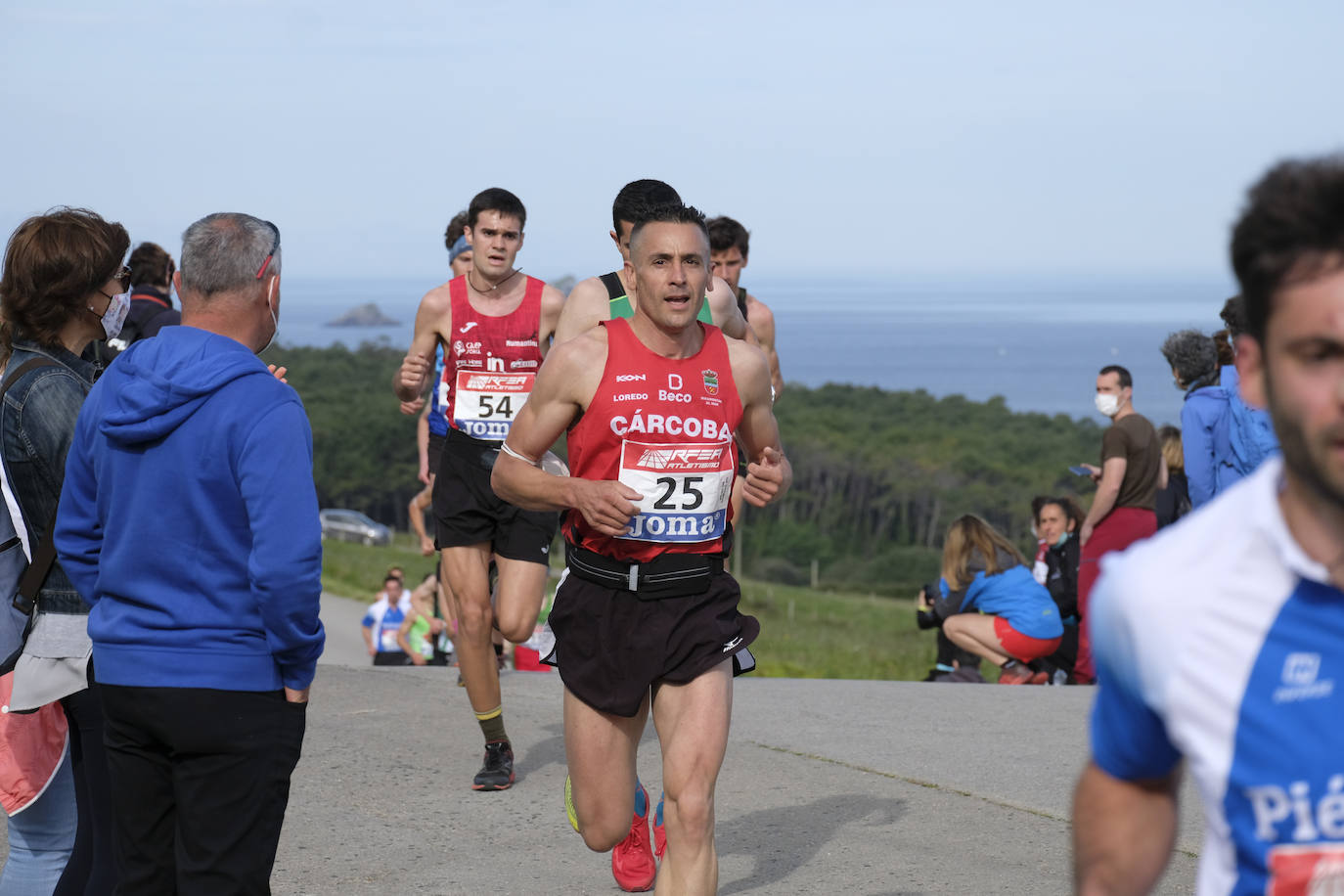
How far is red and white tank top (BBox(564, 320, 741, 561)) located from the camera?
13.7ft

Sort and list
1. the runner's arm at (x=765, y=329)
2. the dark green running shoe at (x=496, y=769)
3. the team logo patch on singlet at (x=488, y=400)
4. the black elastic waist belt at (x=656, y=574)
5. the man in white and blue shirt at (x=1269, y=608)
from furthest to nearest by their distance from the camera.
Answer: the runner's arm at (x=765, y=329) → the team logo patch on singlet at (x=488, y=400) → the dark green running shoe at (x=496, y=769) → the black elastic waist belt at (x=656, y=574) → the man in white and blue shirt at (x=1269, y=608)

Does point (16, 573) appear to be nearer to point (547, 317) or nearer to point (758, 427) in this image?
point (758, 427)

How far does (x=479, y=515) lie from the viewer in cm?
639

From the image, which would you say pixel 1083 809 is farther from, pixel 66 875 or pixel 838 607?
pixel 838 607

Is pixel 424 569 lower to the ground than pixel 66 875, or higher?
lower

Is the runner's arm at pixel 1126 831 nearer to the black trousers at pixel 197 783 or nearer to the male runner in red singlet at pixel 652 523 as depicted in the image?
the black trousers at pixel 197 783

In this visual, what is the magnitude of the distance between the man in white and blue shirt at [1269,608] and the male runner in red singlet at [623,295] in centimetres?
359

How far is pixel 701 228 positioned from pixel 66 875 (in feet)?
8.35

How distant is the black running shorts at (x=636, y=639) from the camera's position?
13.8 ft

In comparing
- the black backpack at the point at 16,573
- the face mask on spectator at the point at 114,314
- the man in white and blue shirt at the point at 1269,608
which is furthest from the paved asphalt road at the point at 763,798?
the man in white and blue shirt at the point at 1269,608

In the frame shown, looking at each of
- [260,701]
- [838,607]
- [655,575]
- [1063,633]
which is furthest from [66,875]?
[838,607]

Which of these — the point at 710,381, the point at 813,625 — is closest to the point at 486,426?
the point at 710,381

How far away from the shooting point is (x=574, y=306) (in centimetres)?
531

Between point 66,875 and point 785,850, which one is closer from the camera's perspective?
point 66,875
